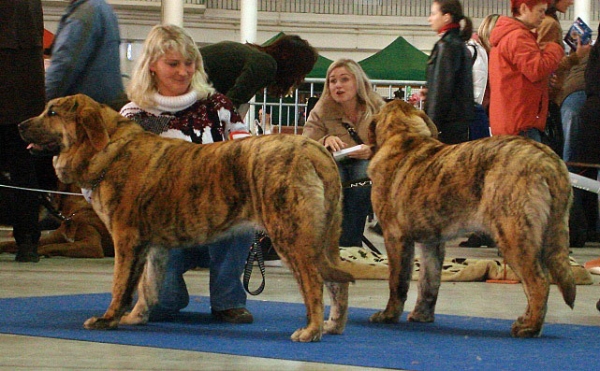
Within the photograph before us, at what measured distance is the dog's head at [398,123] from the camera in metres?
4.75

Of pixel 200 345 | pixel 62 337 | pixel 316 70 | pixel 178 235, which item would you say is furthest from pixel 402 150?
pixel 316 70

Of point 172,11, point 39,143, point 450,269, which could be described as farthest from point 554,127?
point 172,11

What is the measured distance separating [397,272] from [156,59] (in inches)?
57.1

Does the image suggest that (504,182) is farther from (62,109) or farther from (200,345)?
(62,109)

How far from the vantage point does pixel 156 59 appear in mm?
4699

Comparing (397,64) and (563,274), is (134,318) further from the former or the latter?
(397,64)

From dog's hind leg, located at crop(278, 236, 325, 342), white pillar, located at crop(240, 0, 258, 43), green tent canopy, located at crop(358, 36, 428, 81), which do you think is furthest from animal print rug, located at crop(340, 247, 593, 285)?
white pillar, located at crop(240, 0, 258, 43)

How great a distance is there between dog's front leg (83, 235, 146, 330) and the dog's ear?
14.9 inches

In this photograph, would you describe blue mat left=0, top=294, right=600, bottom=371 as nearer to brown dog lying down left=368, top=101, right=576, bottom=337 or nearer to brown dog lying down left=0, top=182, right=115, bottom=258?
brown dog lying down left=368, top=101, right=576, bottom=337

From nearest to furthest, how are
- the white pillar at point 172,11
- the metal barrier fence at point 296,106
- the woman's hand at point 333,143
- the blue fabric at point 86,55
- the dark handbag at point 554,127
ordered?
the blue fabric at point 86,55, the woman's hand at point 333,143, the dark handbag at point 554,127, the metal barrier fence at point 296,106, the white pillar at point 172,11

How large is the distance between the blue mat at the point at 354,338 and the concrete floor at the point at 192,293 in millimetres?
154

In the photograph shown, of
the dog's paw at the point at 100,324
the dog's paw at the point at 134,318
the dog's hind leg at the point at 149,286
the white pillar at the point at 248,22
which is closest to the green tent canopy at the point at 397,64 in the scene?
the white pillar at the point at 248,22

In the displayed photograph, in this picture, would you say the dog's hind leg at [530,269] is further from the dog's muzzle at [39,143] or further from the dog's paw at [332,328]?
the dog's muzzle at [39,143]

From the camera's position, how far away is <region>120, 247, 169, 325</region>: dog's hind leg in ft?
14.5
